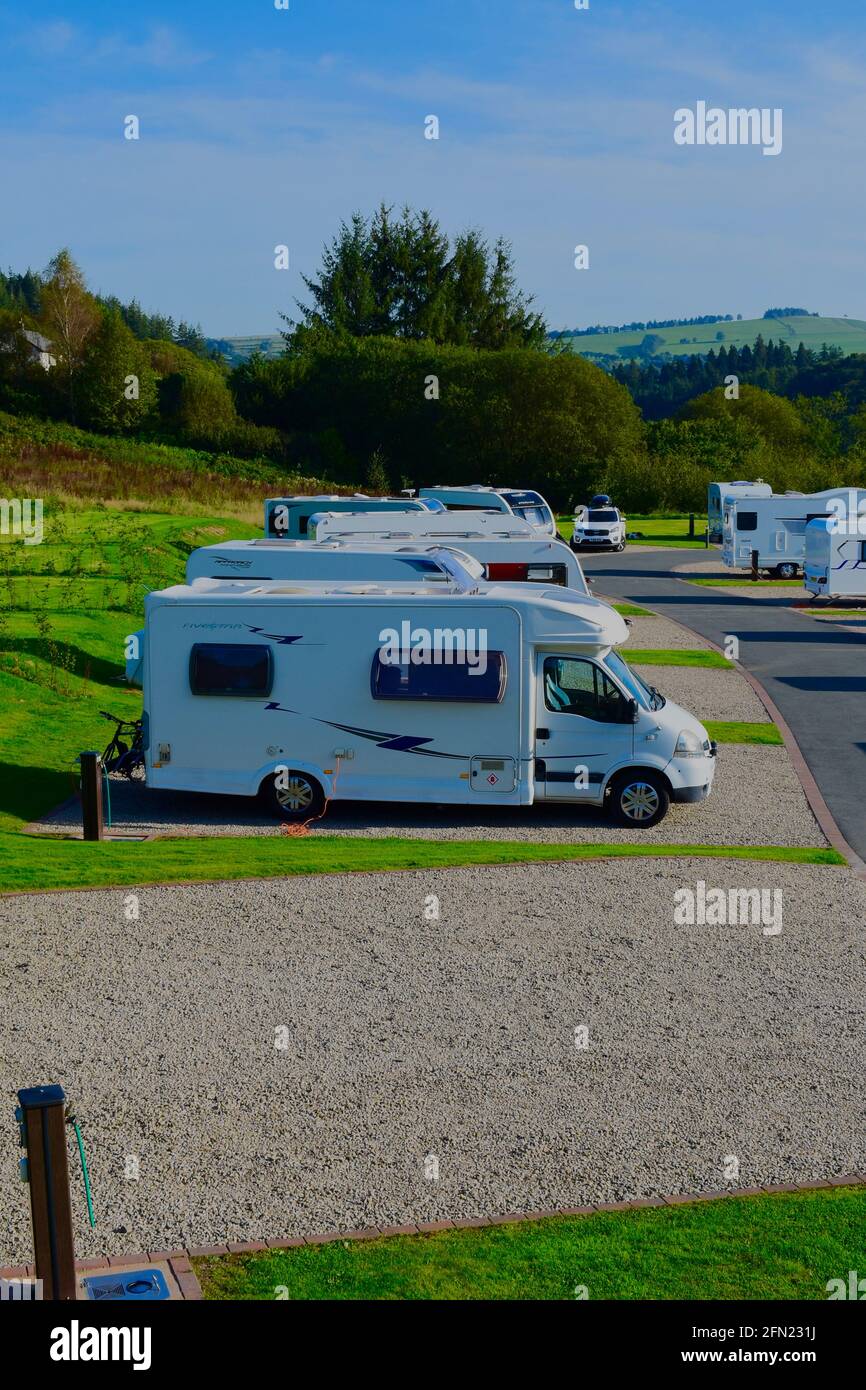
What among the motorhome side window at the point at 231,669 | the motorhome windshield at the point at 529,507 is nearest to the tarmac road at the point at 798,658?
the motorhome windshield at the point at 529,507

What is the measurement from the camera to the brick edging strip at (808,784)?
15570mm

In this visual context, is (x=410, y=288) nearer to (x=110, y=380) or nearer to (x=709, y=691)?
(x=110, y=380)

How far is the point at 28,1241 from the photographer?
281 inches

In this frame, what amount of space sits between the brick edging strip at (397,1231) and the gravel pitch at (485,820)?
817cm

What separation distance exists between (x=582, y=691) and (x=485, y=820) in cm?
195

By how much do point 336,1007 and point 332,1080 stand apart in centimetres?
133

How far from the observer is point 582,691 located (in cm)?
1670

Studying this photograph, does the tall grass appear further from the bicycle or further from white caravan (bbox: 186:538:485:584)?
the bicycle

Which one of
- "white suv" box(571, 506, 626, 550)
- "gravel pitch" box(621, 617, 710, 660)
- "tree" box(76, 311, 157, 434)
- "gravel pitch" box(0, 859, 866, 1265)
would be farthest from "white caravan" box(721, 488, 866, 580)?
"tree" box(76, 311, 157, 434)

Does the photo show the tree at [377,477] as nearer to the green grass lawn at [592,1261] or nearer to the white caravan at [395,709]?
the white caravan at [395,709]

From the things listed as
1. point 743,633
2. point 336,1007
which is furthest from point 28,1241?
point 743,633

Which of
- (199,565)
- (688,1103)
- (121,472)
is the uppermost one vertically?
(121,472)
